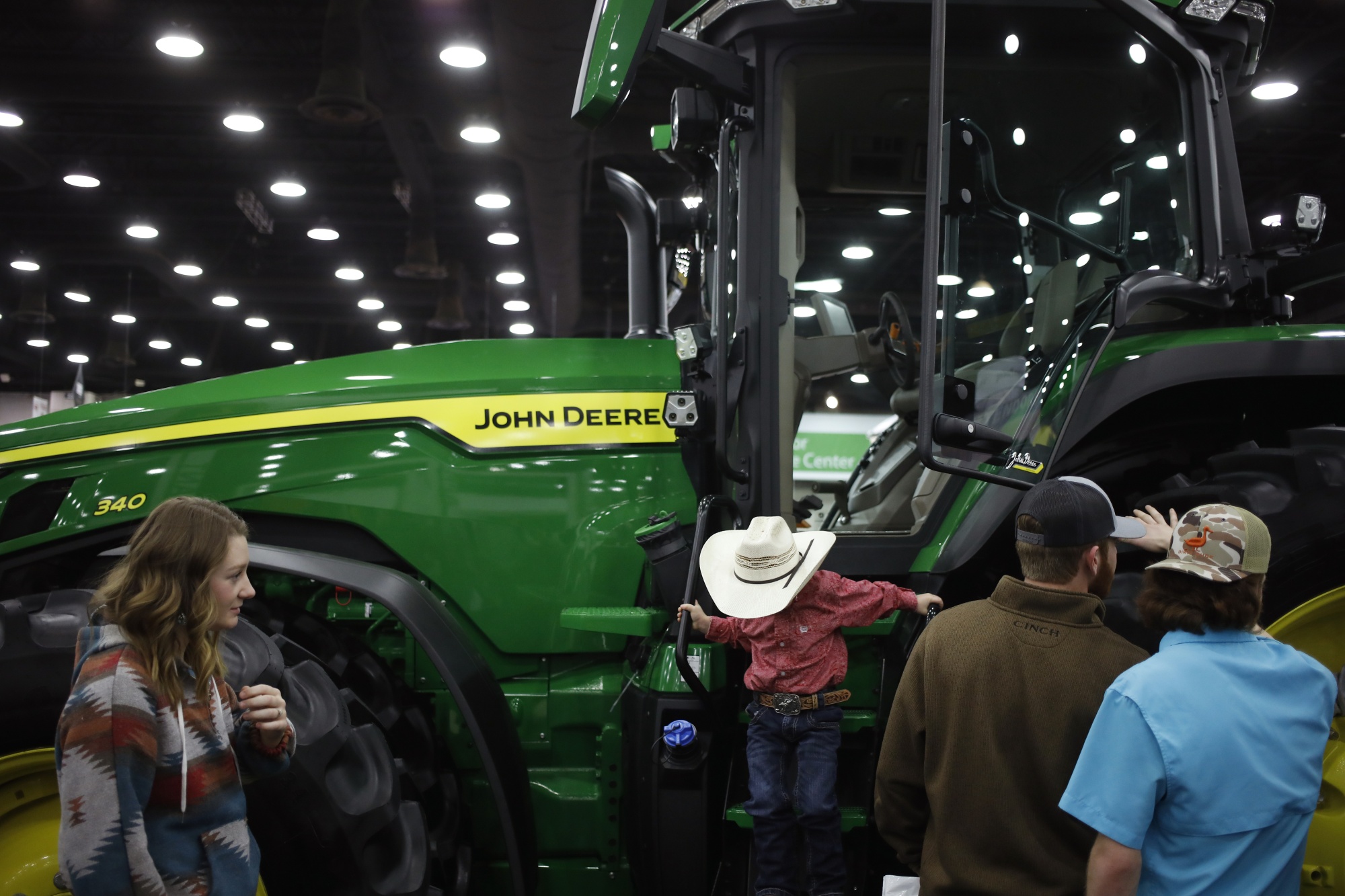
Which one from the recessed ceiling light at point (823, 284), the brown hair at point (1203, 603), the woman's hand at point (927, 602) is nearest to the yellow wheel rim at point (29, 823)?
the woman's hand at point (927, 602)

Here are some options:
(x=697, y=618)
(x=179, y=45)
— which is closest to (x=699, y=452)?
(x=697, y=618)

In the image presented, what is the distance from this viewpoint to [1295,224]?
105 inches

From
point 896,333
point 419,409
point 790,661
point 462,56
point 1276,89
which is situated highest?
point 462,56

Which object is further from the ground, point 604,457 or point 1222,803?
point 604,457

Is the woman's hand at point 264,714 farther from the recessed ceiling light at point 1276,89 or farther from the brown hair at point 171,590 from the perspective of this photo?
the recessed ceiling light at point 1276,89

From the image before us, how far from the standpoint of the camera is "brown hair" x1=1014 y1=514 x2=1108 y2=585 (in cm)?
Result: 186

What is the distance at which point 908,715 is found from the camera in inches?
76.3

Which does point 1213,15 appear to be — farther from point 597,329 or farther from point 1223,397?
point 597,329

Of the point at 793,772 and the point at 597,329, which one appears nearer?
the point at 793,772

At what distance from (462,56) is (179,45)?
211 cm

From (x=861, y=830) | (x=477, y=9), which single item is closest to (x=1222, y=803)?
(x=861, y=830)

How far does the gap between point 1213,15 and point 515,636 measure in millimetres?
2542

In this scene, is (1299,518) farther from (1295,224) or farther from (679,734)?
(679,734)

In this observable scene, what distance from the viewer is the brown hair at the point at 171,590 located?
5.20 feet
